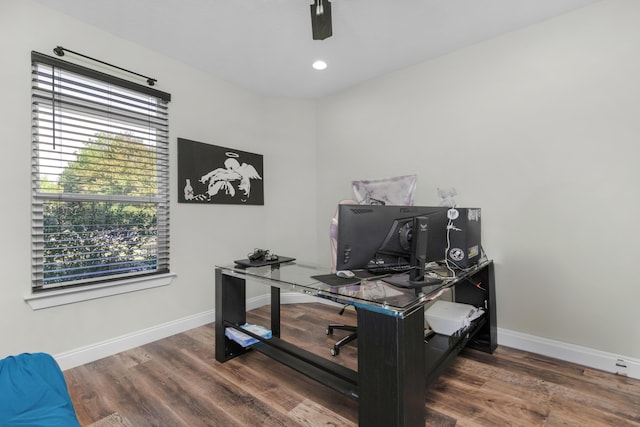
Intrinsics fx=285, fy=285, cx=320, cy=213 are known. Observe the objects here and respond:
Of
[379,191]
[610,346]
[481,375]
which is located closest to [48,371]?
[481,375]

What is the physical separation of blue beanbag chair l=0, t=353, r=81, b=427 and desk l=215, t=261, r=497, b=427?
39.1 inches

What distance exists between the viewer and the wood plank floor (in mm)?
1529

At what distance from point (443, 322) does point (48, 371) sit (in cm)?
206

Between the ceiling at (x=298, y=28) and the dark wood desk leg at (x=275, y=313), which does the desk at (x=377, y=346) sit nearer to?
the dark wood desk leg at (x=275, y=313)

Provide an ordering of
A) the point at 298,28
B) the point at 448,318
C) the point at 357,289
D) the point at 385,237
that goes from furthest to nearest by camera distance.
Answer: the point at 298,28 → the point at 448,318 → the point at 385,237 → the point at 357,289

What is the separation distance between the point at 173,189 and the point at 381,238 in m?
2.08

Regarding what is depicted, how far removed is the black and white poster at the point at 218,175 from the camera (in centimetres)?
276

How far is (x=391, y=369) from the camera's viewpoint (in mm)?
1191

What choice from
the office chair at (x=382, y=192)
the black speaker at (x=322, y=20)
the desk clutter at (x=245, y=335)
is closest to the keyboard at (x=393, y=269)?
the office chair at (x=382, y=192)

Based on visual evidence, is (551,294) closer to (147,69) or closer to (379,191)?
(379,191)

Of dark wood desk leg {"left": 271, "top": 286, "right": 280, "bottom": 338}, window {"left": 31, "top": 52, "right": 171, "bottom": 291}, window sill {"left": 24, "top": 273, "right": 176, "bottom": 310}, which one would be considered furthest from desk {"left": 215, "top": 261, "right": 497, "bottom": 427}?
window {"left": 31, "top": 52, "right": 171, "bottom": 291}

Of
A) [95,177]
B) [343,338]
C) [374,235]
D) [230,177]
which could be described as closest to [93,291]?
[95,177]

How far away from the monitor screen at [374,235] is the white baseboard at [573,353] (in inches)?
56.4

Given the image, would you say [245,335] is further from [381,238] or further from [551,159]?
[551,159]
